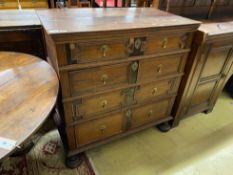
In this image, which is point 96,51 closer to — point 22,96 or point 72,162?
point 22,96

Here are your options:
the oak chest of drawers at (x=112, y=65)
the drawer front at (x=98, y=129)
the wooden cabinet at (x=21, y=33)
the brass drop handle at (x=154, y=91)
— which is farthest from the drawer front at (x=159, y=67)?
the wooden cabinet at (x=21, y=33)

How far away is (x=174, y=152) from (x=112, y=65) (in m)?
0.98

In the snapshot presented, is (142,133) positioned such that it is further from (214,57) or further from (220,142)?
(214,57)

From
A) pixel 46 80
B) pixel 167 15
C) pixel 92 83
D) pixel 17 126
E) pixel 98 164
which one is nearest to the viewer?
pixel 17 126

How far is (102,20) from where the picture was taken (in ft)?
3.38

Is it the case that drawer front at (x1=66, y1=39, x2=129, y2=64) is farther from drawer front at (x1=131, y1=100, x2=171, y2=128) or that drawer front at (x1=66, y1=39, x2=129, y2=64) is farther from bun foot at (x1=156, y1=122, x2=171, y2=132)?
bun foot at (x1=156, y1=122, x2=171, y2=132)

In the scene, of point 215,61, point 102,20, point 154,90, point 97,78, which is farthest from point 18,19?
point 215,61

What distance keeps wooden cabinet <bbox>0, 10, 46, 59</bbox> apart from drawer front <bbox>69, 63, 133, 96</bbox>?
476 mm

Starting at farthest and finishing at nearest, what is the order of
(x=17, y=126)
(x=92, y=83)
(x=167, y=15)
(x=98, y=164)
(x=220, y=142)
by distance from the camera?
(x=220, y=142) < (x=98, y=164) < (x=167, y=15) < (x=92, y=83) < (x=17, y=126)

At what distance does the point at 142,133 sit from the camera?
5.36 feet

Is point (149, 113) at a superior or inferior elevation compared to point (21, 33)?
inferior

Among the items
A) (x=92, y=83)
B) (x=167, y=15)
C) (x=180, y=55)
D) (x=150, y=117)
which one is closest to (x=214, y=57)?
(x=180, y=55)

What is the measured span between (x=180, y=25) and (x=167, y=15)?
222mm

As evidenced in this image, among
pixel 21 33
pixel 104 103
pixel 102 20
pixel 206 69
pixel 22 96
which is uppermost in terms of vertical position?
pixel 102 20
